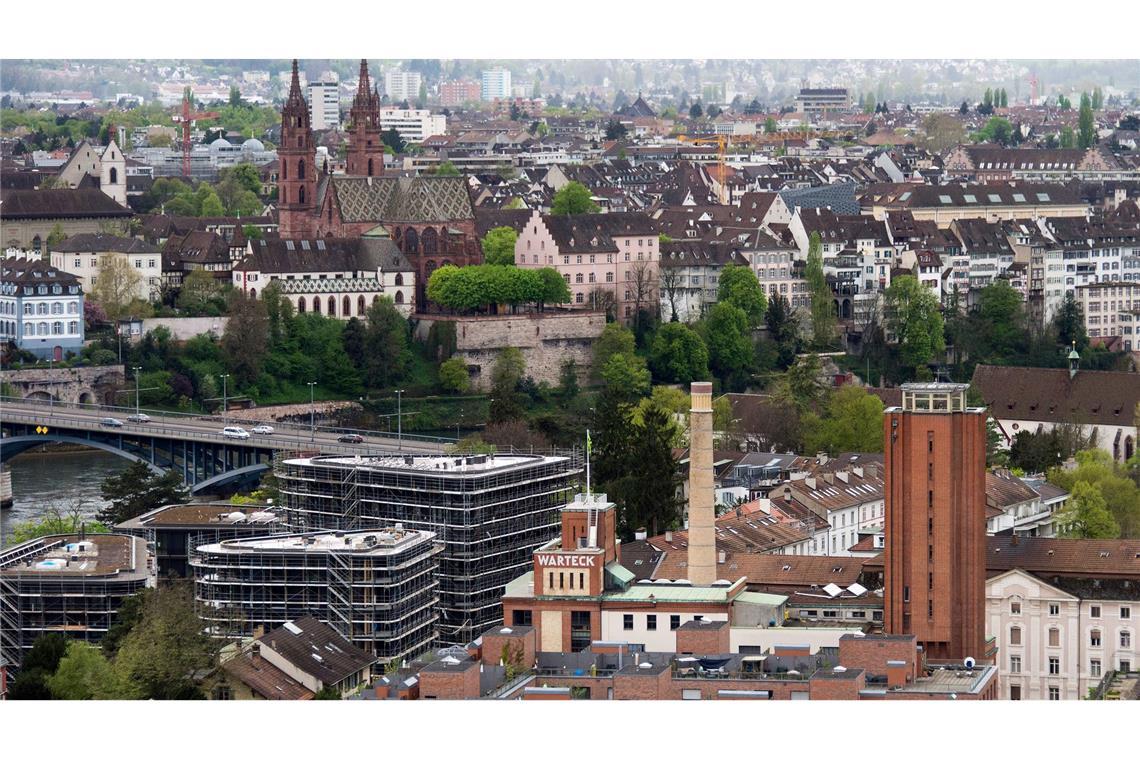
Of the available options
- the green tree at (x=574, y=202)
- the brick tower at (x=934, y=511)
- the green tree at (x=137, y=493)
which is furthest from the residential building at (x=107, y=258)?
the brick tower at (x=934, y=511)

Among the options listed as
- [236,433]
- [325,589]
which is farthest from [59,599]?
[236,433]

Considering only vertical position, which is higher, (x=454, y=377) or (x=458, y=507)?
(x=454, y=377)

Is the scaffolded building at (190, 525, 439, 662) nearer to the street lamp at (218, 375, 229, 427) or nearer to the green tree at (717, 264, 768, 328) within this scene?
the street lamp at (218, 375, 229, 427)

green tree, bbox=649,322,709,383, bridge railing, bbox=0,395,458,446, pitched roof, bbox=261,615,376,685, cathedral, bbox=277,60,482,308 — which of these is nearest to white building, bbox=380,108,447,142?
cathedral, bbox=277,60,482,308

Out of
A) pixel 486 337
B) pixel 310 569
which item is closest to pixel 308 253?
pixel 486 337

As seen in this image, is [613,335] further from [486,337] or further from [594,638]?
[594,638]

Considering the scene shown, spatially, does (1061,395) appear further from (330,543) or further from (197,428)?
(330,543)
